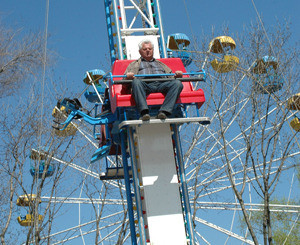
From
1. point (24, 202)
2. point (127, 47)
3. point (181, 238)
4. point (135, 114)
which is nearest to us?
point (181, 238)

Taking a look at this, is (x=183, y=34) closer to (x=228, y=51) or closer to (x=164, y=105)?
(x=228, y=51)

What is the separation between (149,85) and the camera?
8055 mm

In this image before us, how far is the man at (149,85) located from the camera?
7.68 metres

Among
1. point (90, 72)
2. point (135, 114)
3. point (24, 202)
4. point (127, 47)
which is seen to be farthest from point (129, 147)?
point (90, 72)

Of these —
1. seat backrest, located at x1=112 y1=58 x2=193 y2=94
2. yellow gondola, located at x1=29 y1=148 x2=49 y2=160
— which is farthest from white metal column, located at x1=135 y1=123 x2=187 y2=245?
yellow gondola, located at x1=29 y1=148 x2=49 y2=160

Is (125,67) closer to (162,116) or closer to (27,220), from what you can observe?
(162,116)

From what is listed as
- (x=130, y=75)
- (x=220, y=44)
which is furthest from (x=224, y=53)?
(x=130, y=75)

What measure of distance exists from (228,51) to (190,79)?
4.44 meters

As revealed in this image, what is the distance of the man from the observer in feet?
25.2

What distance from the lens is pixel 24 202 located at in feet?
45.0

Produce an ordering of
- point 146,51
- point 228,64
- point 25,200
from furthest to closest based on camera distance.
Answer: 1. point 25,200
2. point 228,64
3. point 146,51

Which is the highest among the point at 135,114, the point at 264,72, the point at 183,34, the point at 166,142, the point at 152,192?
the point at 183,34

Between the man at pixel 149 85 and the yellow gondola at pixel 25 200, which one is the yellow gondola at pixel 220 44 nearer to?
the man at pixel 149 85

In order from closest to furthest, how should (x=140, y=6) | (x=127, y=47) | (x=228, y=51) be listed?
1. (x=127, y=47)
2. (x=140, y=6)
3. (x=228, y=51)
